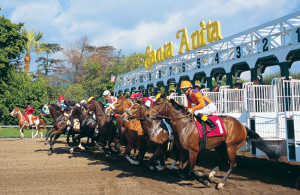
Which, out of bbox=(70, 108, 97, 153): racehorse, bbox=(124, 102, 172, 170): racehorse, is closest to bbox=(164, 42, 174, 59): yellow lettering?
bbox=(70, 108, 97, 153): racehorse

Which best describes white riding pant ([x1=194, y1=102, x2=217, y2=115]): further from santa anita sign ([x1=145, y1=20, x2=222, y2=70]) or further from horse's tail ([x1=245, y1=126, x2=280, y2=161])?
santa anita sign ([x1=145, y1=20, x2=222, y2=70])

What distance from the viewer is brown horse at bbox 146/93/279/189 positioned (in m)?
5.47

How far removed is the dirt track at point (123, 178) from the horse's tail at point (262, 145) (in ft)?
1.66

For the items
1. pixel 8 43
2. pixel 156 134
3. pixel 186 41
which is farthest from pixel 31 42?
pixel 156 134

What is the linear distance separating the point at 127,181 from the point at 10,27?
21.2 m

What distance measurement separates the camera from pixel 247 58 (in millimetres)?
9680

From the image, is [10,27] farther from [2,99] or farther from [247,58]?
[247,58]

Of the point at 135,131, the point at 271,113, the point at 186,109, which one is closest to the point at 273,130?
the point at 271,113

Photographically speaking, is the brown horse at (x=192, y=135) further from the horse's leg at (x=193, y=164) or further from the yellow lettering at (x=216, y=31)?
the yellow lettering at (x=216, y=31)

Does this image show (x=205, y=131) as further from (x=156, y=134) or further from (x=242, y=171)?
(x=242, y=171)

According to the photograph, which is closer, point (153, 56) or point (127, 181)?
point (127, 181)

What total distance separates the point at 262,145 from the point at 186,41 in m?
10.8

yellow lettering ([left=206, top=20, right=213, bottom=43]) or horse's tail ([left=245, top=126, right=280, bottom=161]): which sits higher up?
yellow lettering ([left=206, top=20, right=213, bottom=43])

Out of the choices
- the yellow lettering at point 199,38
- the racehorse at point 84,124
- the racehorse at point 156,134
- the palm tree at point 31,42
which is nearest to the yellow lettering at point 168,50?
the yellow lettering at point 199,38
